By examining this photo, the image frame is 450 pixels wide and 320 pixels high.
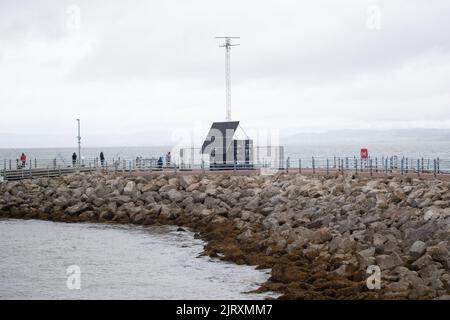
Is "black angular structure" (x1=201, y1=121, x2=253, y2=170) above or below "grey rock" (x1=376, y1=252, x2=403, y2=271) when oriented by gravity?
above

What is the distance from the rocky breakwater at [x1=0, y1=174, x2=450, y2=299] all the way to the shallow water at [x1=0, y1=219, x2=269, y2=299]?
0.99m

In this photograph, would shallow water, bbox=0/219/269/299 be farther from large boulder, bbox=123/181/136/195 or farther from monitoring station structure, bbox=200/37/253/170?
monitoring station structure, bbox=200/37/253/170

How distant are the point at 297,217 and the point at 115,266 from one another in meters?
7.39

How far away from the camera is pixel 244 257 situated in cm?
2161

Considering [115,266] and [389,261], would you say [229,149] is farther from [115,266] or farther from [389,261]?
[389,261]

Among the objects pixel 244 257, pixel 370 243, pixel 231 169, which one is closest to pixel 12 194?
pixel 231 169

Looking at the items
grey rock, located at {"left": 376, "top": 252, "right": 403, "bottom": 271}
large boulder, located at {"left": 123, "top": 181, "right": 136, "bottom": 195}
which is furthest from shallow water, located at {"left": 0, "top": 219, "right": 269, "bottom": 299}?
large boulder, located at {"left": 123, "top": 181, "right": 136, "bottom": 195}

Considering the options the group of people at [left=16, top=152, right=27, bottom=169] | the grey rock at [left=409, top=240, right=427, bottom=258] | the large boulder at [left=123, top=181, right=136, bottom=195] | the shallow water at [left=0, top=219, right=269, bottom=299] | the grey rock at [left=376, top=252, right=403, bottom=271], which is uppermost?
the group of people at [left=16, top=152, right=27, bottom=169]

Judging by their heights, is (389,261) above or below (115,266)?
above

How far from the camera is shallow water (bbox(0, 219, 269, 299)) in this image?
1864cm

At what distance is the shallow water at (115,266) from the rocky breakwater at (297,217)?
39.0 inches

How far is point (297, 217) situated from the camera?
25328 millimetres

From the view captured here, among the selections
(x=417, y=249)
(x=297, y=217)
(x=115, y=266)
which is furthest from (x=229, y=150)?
(x=417, y=249)
